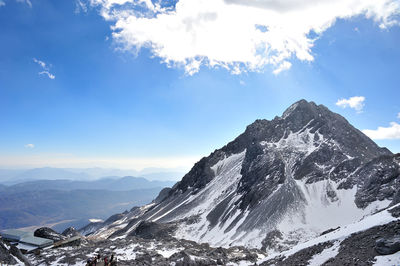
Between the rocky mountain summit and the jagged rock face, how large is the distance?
44 cm

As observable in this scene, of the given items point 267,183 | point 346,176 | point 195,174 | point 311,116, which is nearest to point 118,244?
point 267,183

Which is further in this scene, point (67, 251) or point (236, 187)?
point (236, 187)

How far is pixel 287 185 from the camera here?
12400 centimetres

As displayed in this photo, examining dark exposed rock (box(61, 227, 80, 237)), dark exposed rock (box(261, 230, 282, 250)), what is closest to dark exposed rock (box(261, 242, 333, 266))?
dark exposed rock (box(261, 230, 282, 250))

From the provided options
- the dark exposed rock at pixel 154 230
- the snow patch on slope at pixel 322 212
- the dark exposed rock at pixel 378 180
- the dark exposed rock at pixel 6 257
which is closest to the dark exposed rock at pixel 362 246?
the dark exposed rock at pixel 6 257

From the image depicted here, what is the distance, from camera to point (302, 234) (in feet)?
311

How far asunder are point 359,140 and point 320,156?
109ft

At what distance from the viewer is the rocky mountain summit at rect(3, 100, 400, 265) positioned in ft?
155

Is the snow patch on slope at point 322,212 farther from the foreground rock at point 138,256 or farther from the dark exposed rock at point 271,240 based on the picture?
the foreground rock at point 138,256

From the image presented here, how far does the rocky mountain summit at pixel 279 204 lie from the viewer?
47.4 meters

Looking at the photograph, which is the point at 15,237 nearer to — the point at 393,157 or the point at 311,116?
the point at 393,157

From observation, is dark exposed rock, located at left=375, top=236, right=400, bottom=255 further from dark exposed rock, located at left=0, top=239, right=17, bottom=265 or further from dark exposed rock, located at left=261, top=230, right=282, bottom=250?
dark exposed rock, located at left=261, top=230, right=282, bottom=250

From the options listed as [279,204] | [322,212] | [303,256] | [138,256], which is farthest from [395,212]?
[279,204]

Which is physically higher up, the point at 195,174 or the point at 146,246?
the point at 195,174
